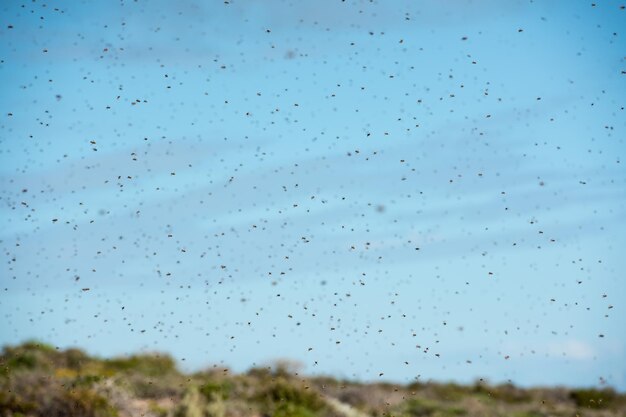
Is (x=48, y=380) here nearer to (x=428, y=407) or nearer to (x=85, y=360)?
(x=428, y=407)

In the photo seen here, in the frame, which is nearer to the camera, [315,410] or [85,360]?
[315,410]

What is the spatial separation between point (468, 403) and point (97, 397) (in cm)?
1867

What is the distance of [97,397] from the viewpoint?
24328 millimetres

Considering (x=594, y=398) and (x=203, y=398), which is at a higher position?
(x=594, y=398)

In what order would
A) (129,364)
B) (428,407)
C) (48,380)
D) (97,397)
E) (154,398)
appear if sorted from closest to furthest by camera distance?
(97,397) → (48,380) → (154,398) → (428,407) → (129,364)

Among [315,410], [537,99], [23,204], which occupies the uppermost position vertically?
[537,99]

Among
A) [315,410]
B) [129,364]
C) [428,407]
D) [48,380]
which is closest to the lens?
[48,380]

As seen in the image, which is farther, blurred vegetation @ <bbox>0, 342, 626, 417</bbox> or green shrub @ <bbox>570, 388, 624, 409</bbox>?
green shrub @ <bbox>570, 388, 624, 409</bbox>

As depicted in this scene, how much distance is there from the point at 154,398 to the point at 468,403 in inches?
526

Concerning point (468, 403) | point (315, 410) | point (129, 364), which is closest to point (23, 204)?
point (315, 410)

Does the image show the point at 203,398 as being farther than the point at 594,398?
No

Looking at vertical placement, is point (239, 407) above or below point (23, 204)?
below

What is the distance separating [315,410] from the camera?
1131 inches

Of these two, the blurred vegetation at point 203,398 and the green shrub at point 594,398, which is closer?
the blurred vegetation at point 203,398
